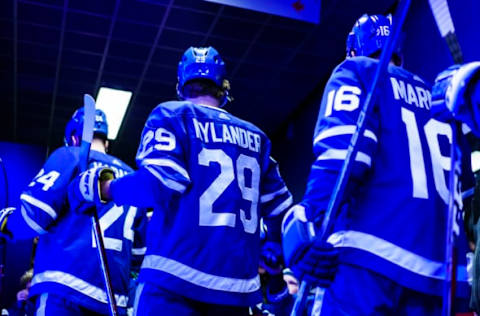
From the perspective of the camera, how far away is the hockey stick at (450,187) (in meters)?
1.24

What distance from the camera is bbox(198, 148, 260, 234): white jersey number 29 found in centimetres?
238

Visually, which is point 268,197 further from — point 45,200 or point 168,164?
point 45,200

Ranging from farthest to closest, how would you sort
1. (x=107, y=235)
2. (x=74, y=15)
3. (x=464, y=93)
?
(x=74, y=15)
(x=107, y=235)
(x=464, y=93)

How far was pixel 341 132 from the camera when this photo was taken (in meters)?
1.69

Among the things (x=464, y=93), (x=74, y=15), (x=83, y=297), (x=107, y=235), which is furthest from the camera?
(x=74, y=15)

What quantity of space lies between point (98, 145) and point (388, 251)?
7.08ft

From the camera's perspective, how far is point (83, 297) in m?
2.84

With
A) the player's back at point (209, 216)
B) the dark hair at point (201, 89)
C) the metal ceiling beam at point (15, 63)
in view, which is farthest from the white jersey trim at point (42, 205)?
the metal ceiling beam at point (15, 63)

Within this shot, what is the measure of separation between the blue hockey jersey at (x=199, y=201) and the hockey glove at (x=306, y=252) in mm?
778

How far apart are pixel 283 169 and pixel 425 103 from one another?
814cm

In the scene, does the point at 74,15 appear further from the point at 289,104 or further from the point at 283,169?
the point at 283,169

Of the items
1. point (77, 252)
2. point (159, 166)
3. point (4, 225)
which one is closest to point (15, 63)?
point (4, 225)

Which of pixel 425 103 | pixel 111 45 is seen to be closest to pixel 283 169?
pixel 111 45

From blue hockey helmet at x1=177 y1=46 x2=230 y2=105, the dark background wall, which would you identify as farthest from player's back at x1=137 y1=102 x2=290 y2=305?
the dark background wall
